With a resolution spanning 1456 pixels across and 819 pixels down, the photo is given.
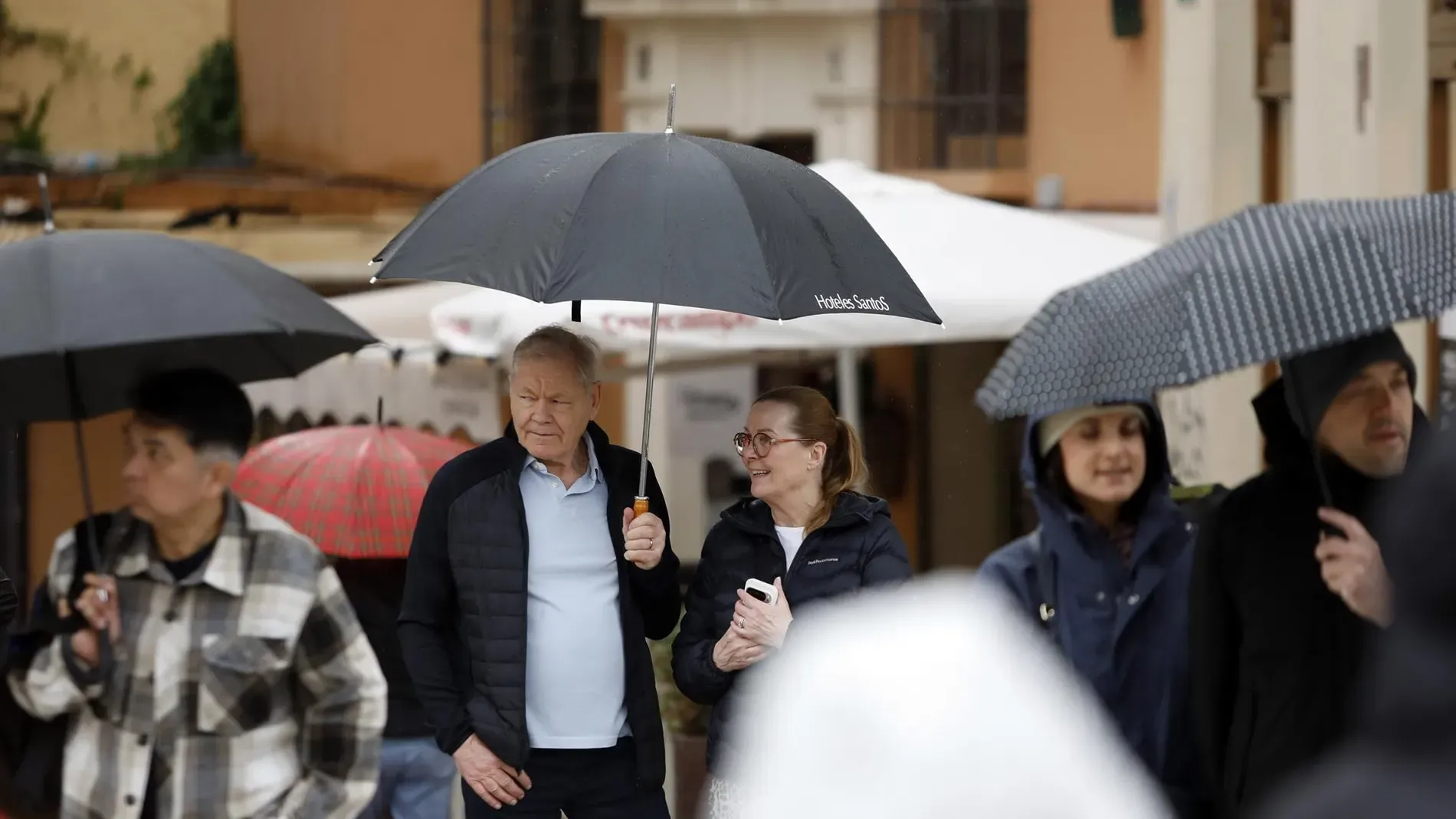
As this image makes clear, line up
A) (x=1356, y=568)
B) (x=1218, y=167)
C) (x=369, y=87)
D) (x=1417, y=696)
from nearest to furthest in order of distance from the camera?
→ (x=1417, y=696), (x=1356, y=568), (x=1218, y=167), (x=369, y=87)

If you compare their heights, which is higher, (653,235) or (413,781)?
(653,235)

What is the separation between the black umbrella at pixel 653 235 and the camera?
3.94 metres

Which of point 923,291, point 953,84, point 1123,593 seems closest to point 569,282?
point 1123,593

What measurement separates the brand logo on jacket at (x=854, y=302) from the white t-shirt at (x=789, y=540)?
0.49 metres

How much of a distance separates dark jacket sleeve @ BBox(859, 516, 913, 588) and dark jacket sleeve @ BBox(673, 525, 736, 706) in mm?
316

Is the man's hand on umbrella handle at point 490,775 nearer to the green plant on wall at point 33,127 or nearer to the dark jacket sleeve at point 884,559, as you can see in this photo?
the dark jacket sleeve at point 884,559

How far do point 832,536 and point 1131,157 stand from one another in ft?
34.6

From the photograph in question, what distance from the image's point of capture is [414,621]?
4.33 m

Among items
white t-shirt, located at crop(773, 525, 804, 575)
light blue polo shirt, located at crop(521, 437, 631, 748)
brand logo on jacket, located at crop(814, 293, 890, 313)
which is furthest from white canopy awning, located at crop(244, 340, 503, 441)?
brand logo on jacket, located at crop(814, 293, 890, 313)

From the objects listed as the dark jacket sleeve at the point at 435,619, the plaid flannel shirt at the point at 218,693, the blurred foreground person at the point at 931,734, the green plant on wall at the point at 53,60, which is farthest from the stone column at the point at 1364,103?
the green plant on wall at the point at 53,60

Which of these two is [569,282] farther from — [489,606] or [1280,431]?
[1280,431]

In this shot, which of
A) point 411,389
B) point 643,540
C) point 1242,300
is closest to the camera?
point 1242,300

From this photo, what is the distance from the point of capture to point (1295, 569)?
13.7ft

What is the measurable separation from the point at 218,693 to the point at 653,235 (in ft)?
4.58
